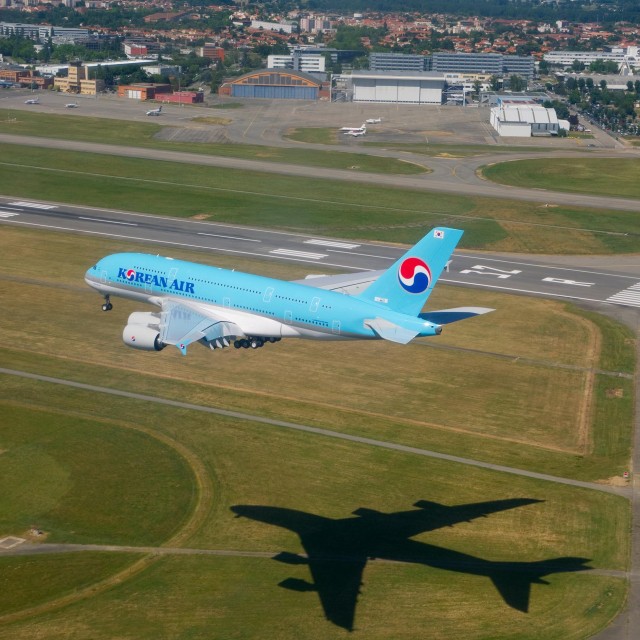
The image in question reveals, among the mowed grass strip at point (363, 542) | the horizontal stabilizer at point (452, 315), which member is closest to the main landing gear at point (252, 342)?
the mowed grass strip at point (363, 542)

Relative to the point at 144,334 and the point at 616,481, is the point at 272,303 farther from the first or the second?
the point at 616,481

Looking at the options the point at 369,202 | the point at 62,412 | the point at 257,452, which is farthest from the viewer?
the point at 369,202

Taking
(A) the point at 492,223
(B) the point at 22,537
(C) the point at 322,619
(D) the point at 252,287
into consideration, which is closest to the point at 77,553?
(B) the point at 22,537

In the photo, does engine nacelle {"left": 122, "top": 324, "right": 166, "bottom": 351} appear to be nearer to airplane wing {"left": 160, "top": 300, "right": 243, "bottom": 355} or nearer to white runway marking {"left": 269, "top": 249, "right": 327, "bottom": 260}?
airplane wing {"left": 160, "top": 300, "right": 243, "bottom": 355}

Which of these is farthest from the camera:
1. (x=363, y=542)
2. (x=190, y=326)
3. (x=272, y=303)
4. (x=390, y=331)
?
(x=272, y=303)

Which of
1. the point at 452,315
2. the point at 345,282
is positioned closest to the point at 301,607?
the point at 452,315

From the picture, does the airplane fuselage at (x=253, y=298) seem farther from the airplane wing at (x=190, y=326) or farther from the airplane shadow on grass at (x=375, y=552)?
the airplane shadow on grass at (x=375, y=552)

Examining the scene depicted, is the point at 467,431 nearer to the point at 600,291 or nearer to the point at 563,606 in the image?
the point at 563,606

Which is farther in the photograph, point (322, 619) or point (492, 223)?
point (492, 223)
